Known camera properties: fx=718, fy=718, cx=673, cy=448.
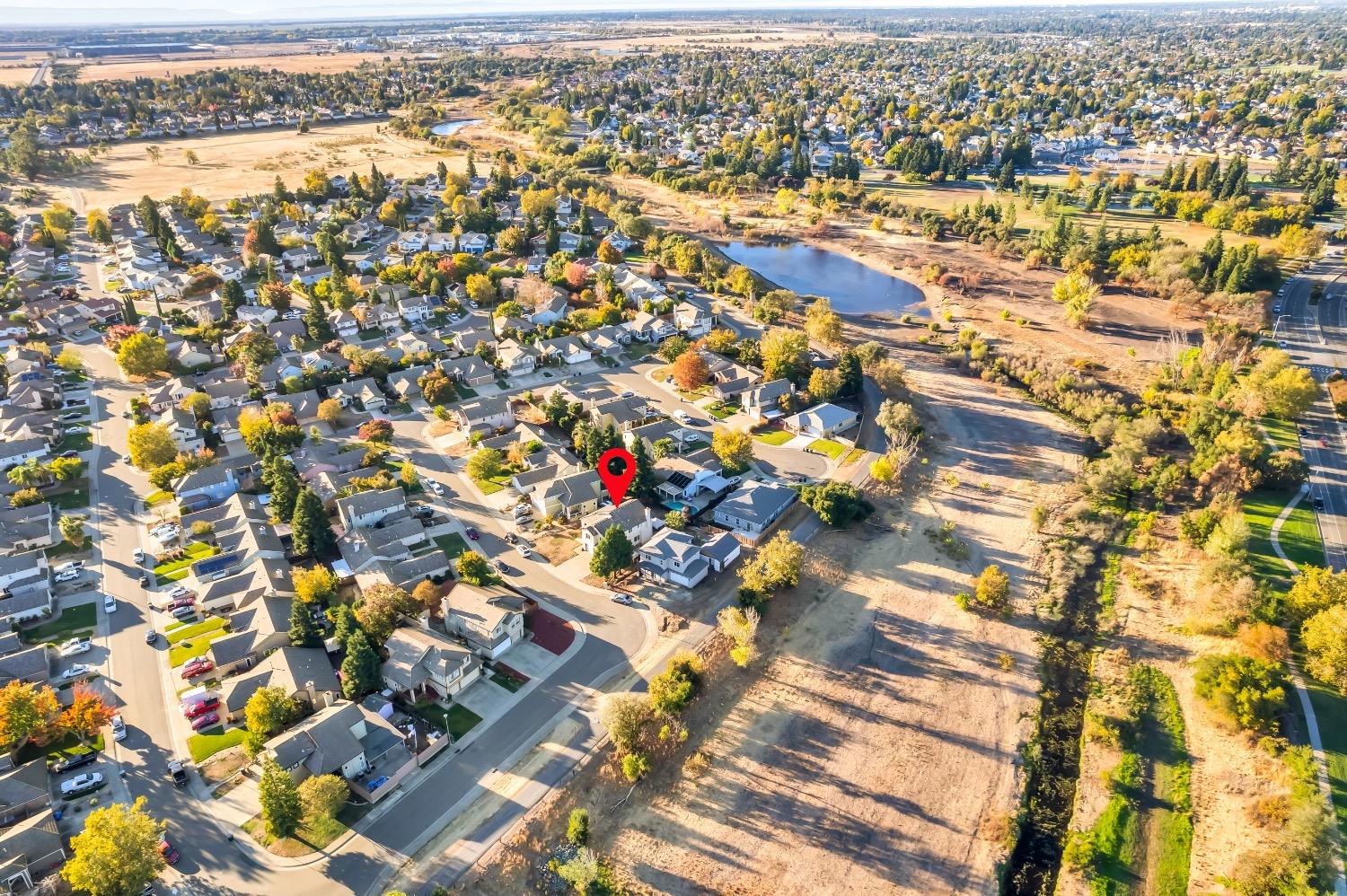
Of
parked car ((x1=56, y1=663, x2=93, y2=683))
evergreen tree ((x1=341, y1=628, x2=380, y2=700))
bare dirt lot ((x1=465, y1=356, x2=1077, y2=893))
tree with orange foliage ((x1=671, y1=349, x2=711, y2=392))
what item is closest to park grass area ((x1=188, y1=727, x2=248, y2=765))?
evergreen tree ((x1=341, y1=628, x2=380, y2=700))

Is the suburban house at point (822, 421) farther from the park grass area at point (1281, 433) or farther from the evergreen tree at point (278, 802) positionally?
the evergreen tree at point (278, 802)

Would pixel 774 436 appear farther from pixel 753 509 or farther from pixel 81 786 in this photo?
pixel 81 786

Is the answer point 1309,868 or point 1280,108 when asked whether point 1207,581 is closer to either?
point 1309,868

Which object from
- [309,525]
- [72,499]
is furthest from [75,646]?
[72,499]

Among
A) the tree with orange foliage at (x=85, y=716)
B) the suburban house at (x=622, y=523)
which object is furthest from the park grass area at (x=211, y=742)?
the suburban house at (x=622, y=523)

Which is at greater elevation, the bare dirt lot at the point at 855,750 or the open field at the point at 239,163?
the open field at the point at 239,163

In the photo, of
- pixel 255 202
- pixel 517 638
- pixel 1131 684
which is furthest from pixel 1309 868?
pixel 255 202

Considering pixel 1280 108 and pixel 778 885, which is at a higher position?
pixel 1280 108
